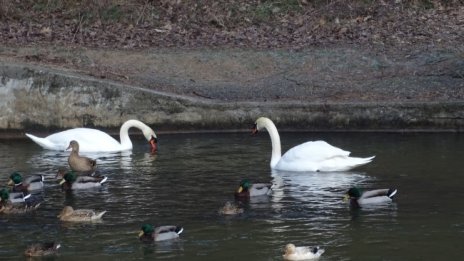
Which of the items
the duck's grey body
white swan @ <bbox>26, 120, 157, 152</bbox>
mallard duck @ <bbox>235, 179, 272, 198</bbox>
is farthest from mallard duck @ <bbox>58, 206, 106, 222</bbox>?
white swan @ <bbox>26, 120, 157, 152</bbox>

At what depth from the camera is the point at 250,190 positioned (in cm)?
1517

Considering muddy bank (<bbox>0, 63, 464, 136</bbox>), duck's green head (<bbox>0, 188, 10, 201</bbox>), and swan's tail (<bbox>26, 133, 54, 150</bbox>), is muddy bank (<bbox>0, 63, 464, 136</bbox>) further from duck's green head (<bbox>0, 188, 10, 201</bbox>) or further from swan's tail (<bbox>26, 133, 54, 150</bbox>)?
duck's green head (<bbox>0, 188, 10, 201</bbox>)

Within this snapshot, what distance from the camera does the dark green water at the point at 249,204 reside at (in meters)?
12.5

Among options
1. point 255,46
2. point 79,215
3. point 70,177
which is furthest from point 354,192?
point 255,46

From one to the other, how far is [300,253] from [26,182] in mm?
5266

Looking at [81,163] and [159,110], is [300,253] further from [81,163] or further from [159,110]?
[159,110]

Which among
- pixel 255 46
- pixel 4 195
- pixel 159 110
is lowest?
pixel 4 195

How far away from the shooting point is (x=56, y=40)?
26047 mm

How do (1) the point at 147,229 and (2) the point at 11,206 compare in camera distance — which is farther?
(2) the point at 11,206

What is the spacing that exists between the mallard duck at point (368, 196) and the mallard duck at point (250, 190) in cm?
109

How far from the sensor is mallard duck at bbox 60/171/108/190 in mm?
15992

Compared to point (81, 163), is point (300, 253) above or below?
below

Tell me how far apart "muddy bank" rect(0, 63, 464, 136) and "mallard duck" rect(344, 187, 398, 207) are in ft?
17.9

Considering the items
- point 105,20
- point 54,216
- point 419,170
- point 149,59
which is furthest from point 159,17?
point 54,216
